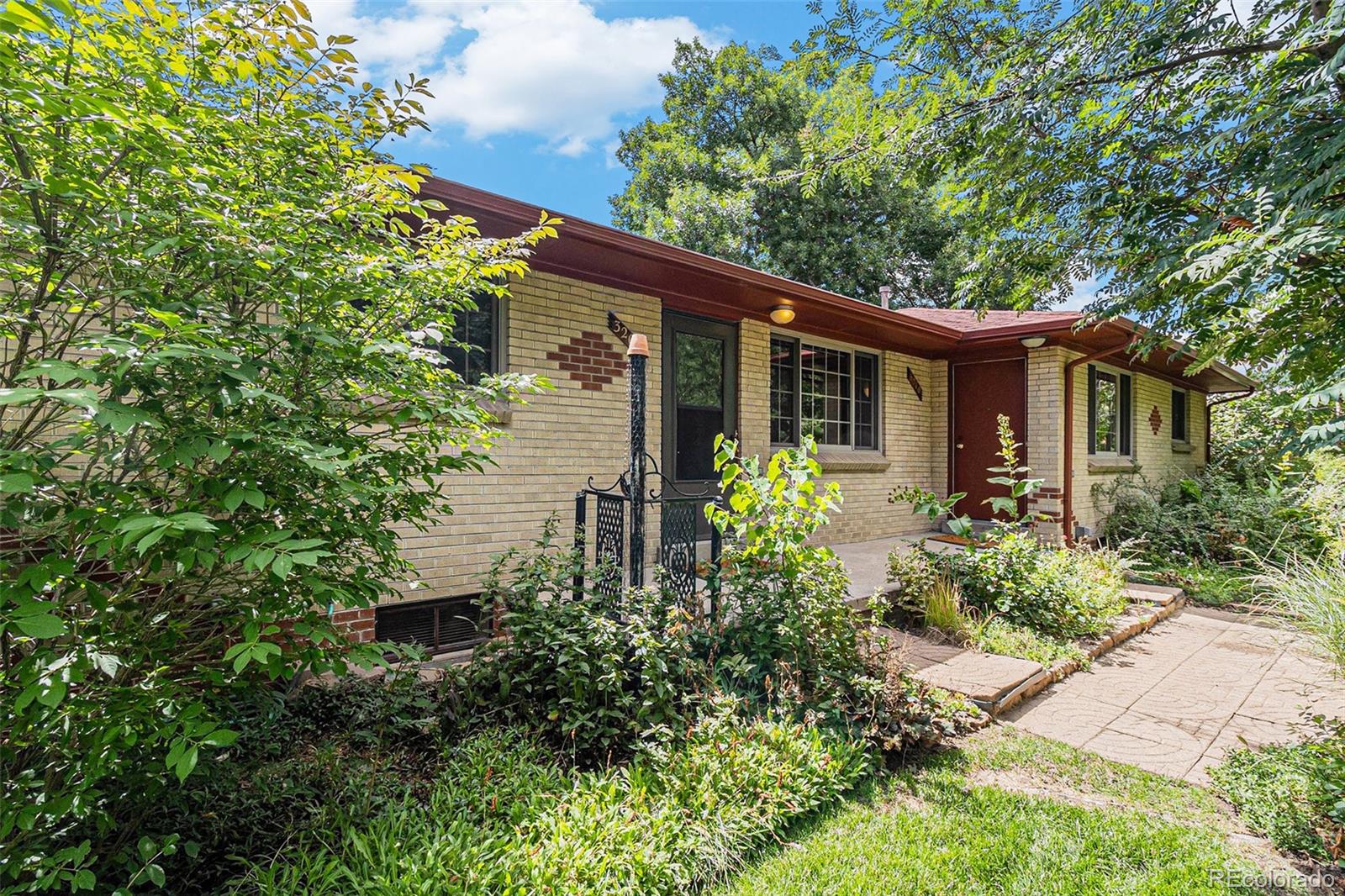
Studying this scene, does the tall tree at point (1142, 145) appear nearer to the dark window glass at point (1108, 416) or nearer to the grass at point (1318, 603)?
the grass at point (1318, 603)

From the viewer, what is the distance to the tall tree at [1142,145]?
261 centimetres

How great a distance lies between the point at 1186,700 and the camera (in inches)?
164

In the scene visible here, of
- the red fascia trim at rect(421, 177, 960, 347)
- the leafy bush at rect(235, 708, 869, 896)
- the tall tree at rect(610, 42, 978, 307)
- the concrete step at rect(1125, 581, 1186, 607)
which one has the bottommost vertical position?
the concrete step at rect(1125, 581, 1186, 607)

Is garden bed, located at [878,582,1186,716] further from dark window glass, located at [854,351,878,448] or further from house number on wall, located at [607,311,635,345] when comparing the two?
dark window glass, located at [854,351,878,448]

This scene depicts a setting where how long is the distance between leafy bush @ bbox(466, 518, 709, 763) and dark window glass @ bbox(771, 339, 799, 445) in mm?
4627

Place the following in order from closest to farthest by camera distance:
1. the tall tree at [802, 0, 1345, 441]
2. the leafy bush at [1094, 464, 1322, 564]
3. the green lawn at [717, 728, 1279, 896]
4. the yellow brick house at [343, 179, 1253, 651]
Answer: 1. the green lawn at [717, 728, 1279, 896]
2. the tall tree at [802, 0, 1345, 441]
3. the yellow brick house at [343, 179, 1253, 651]
4. the leafy bush at [1094, 464, 1322, 564]

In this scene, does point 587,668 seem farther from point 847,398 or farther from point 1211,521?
point 1211,521

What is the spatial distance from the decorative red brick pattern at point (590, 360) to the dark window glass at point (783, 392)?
2.62 m

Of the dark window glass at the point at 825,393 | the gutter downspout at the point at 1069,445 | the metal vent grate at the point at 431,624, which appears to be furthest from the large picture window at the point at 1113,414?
the metal vent grate at the point at 431,624

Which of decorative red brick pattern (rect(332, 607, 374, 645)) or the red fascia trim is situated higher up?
the red fascia trim

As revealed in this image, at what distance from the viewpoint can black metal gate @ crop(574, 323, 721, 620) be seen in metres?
3.56

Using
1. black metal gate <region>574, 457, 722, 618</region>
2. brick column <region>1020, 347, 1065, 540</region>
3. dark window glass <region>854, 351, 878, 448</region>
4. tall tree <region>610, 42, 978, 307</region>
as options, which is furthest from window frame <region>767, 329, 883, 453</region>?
tall tree <region>610, 42, 978, 307</region>

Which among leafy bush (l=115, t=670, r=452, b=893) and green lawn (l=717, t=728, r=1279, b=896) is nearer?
leafy bush (l=115, t=670, r=452, b=893)

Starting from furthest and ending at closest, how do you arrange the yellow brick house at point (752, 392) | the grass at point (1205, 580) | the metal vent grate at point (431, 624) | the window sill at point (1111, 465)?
the window sill at point (1111, 465) → the grass at point (1205, 580) → the yellow brick house at point (752, 392) → the metal vent grate at point (431, 624)
